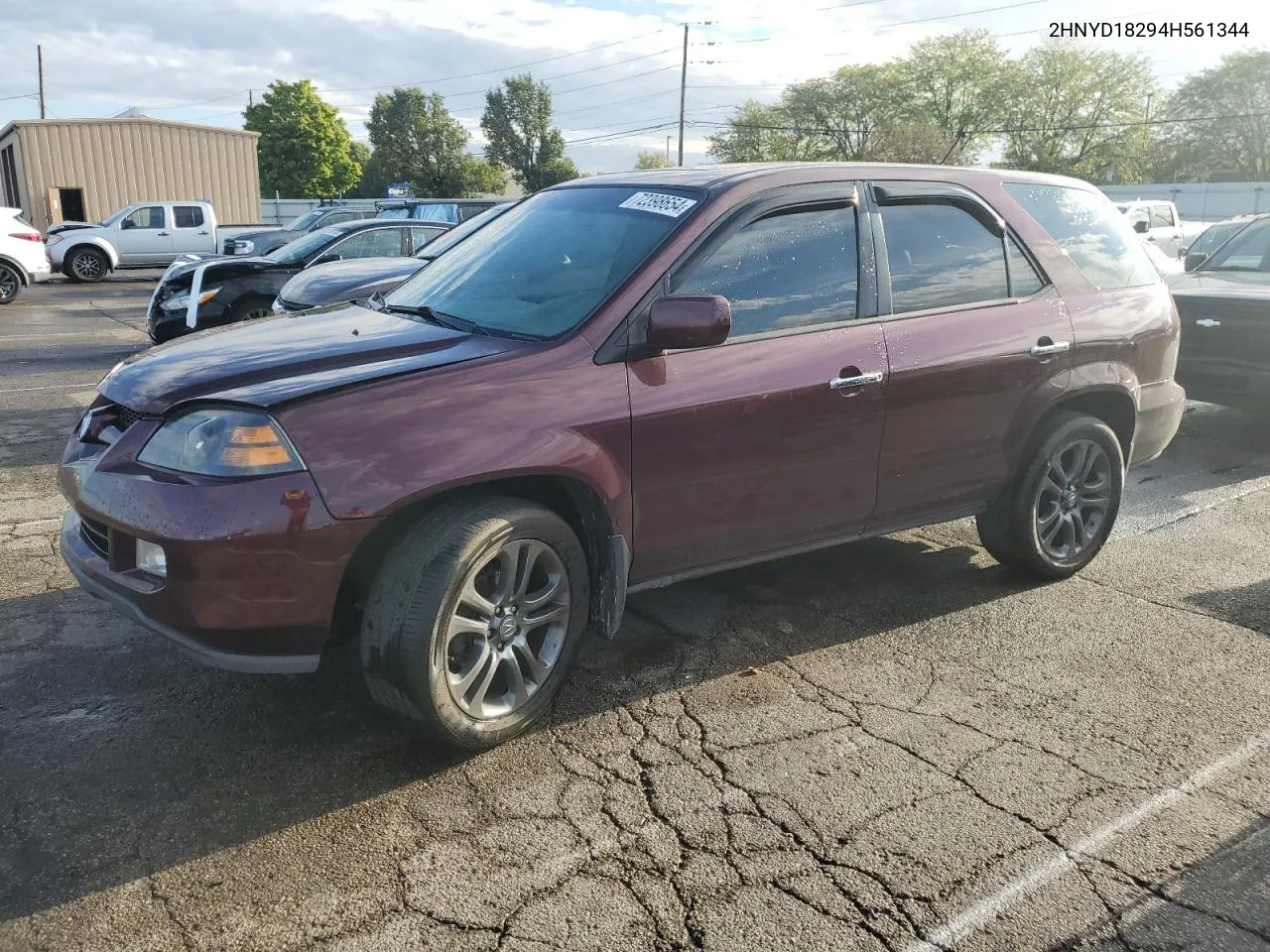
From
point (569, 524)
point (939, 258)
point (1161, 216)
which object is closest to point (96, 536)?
point (569, 524)

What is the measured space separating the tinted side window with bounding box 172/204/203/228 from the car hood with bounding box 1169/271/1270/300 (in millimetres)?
23429

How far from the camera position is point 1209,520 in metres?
5.71

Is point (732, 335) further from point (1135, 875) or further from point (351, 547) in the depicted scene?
point (1135, 875)

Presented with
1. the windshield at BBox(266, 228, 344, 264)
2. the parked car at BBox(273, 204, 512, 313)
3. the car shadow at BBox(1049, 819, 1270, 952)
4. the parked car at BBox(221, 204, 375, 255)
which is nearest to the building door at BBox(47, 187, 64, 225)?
the parked car at BBox(221, 204, 375, 255)

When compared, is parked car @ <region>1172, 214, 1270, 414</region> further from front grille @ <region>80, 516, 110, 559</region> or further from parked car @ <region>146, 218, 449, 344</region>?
front grille @ <region>80, 516, 110, 559</region>

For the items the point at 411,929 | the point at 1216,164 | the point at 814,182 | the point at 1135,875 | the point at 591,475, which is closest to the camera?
the point at 411,929

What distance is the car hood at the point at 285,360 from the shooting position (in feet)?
9.74

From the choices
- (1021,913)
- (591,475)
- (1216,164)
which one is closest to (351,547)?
(591,475)

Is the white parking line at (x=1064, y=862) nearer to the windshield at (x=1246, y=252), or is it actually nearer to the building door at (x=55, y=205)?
the windshield at (x=1246, y=252)

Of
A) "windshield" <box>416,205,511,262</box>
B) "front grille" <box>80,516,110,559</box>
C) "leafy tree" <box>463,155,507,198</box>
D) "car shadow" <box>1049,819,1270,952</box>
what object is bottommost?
"car shadow" <box>1049,819,1270,952</box>

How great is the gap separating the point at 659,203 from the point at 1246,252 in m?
7.21

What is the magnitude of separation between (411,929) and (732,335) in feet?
6.94

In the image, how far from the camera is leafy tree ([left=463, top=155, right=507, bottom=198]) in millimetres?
78375

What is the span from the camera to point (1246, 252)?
28.5ft
